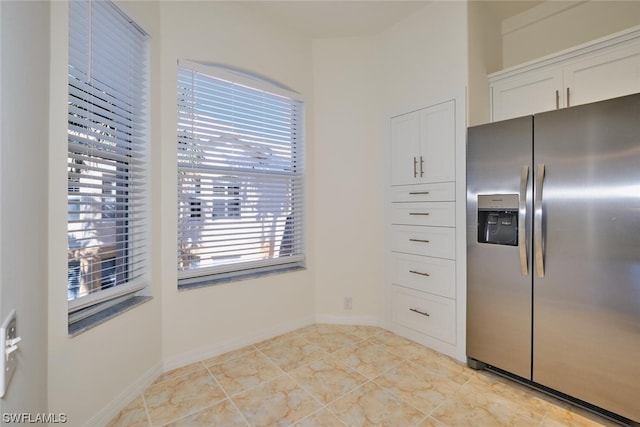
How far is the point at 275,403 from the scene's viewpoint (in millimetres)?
1736

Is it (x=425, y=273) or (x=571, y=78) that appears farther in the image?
(x=425, y=273)

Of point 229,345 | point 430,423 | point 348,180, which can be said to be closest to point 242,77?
point 348,180

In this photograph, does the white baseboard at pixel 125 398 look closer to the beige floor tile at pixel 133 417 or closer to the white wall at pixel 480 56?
the beige floor tile at pixel 133 417

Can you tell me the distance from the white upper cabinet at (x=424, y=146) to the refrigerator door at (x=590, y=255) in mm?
624

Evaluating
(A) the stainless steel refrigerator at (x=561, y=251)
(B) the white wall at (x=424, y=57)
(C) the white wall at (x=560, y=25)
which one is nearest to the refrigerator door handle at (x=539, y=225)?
(A) the stainless steel refrigerator at (x=561, y=251)

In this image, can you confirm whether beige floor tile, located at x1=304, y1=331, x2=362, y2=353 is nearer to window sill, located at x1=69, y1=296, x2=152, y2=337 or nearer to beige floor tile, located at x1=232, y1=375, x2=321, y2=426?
beige floor tile, located at x1=232, y1=375, x2=321, y2=426

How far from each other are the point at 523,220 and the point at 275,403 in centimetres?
192

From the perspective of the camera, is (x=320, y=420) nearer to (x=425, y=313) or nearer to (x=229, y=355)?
(x=229, y=355)

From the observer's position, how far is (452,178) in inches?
90.1

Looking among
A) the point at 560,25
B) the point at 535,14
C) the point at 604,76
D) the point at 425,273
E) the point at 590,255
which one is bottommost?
the point at 425,273

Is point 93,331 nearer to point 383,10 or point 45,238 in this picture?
point 45,238

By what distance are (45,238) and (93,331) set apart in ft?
1.87

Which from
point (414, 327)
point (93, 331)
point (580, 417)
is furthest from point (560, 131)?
point (93, 331)

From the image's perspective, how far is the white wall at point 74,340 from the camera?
4.31 ft
